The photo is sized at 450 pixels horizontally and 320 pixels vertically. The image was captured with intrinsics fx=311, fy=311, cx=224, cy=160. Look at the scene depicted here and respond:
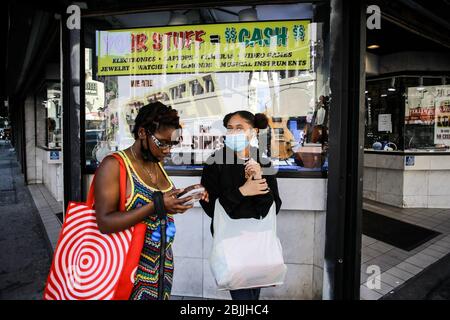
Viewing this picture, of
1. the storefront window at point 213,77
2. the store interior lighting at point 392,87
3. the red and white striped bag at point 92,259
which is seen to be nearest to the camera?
the red and white striped bag at point 92,259

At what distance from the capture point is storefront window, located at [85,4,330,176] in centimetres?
324

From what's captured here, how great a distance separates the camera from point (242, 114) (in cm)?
234

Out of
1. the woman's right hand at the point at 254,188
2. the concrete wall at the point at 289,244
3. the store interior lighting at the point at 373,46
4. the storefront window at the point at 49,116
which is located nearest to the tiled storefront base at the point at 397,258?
the concrete wall at the point at 289,244

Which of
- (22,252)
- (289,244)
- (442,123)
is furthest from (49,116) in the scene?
(442,123)

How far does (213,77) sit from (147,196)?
7.31 feet

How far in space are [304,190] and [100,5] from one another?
275cm

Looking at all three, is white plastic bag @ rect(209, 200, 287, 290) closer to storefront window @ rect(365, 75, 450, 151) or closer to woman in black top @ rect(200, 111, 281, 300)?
woman in black top @ rect(200, 111, 281, 300)

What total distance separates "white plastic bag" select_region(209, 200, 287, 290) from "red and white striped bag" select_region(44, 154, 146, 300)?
685mm

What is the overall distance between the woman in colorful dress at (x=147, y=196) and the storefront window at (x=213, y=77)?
1585 millimetres

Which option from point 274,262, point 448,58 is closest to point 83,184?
point 274,262

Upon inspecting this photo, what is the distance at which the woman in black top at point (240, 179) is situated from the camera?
2098 millimetres

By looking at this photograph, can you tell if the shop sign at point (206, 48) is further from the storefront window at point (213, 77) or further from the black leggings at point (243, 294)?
the black leggings at point (243, 294)

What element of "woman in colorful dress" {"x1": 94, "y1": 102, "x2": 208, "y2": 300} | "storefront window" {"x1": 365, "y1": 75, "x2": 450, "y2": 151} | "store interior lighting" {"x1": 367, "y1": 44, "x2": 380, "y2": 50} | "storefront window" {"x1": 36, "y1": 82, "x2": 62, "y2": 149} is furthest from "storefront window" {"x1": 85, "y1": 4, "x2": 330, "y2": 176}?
"storefront window" {"x1": 365, "y1": 75, "x2": 450, "y2": 151}

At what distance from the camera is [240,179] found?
2254 millimetres
